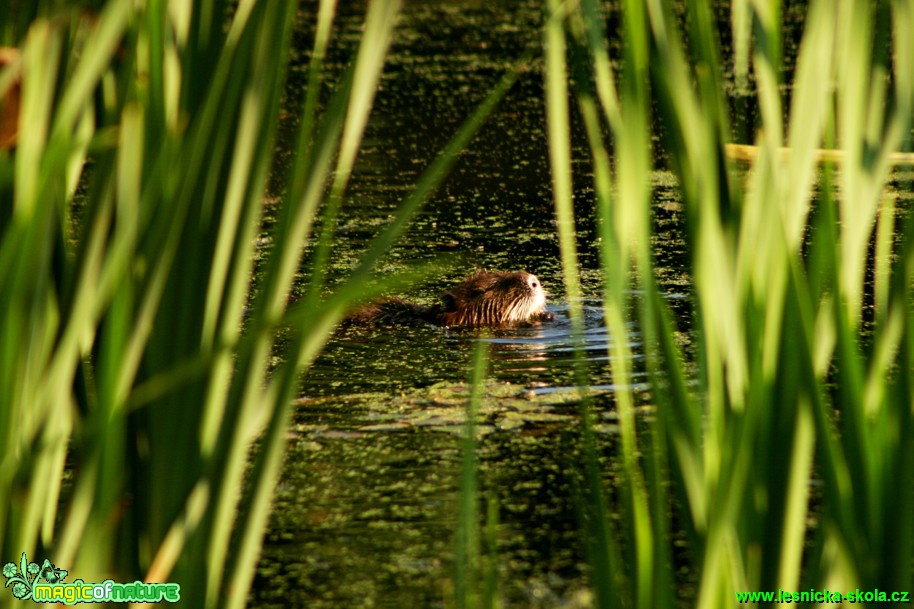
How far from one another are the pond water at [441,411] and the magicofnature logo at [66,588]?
1.30ft

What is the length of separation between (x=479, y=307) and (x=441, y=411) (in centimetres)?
130

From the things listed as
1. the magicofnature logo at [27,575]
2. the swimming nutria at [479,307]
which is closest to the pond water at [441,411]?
the swimming nutria at [479,307]

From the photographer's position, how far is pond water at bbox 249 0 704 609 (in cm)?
289

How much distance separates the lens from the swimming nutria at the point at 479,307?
5.15 m

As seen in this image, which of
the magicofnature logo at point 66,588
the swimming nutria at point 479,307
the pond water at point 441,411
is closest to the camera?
the magicofnature logo at point 66,588

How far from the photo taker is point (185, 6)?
151cm

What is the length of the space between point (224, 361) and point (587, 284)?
4.13 metres

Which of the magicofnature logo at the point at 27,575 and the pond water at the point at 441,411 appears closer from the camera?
the magicofnature logo at the point at 27,575

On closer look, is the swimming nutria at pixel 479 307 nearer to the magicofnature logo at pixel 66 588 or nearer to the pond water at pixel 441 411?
the pond water at pixel 441 411

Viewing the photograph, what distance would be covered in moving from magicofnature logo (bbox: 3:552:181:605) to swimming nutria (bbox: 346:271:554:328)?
356 cm

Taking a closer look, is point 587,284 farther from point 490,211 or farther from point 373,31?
point 373,31

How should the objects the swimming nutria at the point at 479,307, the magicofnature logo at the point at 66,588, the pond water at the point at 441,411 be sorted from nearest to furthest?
the magicofnature logo at the point at 66,588
the pond water at the point at 441,411
the swimming nutria at the point at 479,307

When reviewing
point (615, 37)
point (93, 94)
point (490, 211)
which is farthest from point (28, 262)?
point (615, 37)

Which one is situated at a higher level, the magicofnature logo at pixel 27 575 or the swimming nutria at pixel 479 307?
the swimming nutria at pixel 479 307
